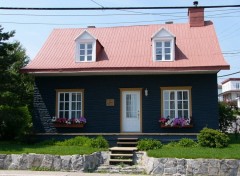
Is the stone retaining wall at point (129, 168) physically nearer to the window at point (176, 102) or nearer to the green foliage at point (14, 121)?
the green foliage at point (14, 121)

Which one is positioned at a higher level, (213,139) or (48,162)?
(213,139)

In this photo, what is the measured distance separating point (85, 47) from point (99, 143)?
5.58 m

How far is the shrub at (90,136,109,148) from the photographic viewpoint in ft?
51.0

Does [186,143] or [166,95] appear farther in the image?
[166,95]

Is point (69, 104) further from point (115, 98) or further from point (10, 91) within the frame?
point (10, 91)

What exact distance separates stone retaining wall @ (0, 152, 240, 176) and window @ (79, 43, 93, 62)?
6.49 meters

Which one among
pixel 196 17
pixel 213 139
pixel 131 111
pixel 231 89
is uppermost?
pixel 196 17

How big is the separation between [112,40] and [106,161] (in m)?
8.62

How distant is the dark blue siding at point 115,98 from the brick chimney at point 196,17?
4.73 meters

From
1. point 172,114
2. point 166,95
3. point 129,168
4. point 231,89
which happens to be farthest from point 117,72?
point 231,89

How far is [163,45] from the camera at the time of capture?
1831 cm

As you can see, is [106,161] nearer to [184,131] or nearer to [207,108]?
[184,131]

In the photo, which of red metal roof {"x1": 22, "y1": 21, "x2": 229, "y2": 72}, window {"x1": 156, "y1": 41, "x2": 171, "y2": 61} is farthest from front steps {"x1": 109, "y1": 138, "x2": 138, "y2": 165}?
window {"x1": 156, "y1": 41, "x2": 171, "y2": 61}

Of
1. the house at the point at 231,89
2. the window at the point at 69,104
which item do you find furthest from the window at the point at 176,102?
the house at the point at 231,89
